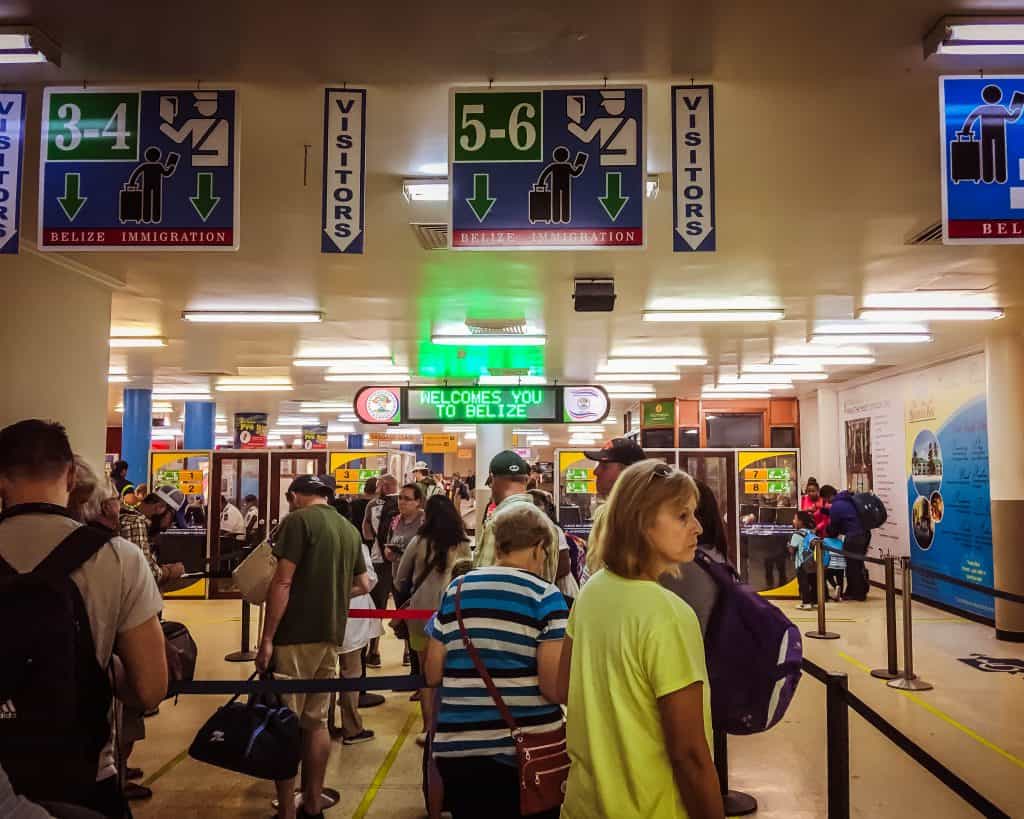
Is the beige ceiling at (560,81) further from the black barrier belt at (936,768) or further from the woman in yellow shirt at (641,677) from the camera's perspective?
the black barrier belt at (936,768)

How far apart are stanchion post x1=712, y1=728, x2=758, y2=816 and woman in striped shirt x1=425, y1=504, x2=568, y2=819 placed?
8.74 feet

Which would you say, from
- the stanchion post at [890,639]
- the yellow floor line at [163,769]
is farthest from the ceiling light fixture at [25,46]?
the stanchion post at [890,639]

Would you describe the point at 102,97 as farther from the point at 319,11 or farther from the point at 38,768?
the point at 38,768

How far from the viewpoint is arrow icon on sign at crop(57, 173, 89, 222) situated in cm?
356

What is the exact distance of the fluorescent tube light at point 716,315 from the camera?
8.88 meters

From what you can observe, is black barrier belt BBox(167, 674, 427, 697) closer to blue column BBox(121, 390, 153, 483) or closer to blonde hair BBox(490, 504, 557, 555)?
blonde hair BBox(490, 504, 557, 555)

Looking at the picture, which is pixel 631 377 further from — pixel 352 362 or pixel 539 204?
pixel 539 204

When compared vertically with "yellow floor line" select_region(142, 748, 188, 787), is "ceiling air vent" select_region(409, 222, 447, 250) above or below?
above

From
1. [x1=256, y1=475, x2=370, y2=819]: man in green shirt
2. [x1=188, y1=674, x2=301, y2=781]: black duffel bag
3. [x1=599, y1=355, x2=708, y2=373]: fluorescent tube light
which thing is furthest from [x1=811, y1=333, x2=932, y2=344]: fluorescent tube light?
[x1=188, y1=674, x2=301, y2=781]: black duffel bag

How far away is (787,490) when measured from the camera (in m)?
13.7

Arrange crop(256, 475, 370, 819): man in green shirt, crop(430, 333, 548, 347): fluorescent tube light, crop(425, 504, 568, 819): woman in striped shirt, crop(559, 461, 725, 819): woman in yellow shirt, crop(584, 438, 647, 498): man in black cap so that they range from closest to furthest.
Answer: crop(559, 461, 725, 819): woman in yellow shirt → crop(425, 504, 568, 819): woman in striped shirt → crop(584, 438, 647, 498): man in black cap → crop(256, 475, 370, 819): man in green shirt → crop(430, 333, 548, 347): fluorescent tube light

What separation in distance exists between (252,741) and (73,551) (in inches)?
71.4

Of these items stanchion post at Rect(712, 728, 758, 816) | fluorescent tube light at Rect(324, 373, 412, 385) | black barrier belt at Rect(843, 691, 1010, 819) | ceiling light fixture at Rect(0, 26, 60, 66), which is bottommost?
stanchion post at Rect(712, 728, 758, 816)

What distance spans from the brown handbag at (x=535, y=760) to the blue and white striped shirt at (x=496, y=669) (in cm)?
2
